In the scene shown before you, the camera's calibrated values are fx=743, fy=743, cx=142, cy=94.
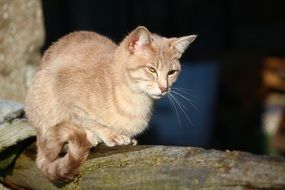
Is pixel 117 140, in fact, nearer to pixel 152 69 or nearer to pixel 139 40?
pixel 152 69

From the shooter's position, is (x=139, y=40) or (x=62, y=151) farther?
(x=139, y=40)

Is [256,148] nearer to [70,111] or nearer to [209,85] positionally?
[209,85]

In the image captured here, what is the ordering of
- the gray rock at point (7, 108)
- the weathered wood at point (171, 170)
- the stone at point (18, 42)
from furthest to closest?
the stone at point (18, 42) < the gray rock at point (7, 108) < the weathered wood at point (171, 170)

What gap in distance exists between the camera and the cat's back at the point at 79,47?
3.96 metres

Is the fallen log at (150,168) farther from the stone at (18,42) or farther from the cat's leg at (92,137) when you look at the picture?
Result: the stone at (18,42)

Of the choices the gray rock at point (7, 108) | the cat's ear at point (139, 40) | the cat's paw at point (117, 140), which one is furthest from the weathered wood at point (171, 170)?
the cat's ear at point (139, 40)

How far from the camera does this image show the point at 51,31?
638 cm

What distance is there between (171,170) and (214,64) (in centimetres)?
485

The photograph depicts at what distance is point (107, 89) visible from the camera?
3830 millimetres

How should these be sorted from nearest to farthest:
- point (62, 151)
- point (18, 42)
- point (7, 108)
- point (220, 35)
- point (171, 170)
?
1. point (171, 170)
2. point (62, 151)
3. point (7, 108)
4. point (18, 42)
5. point (220, 35)

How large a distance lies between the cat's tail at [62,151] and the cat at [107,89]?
2 centimetres

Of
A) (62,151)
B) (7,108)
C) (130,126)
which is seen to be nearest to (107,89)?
(130,126)

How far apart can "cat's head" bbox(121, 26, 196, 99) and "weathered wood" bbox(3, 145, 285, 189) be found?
17.1 inches

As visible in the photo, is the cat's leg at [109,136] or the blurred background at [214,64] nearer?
the cat's leg at [109,136]
